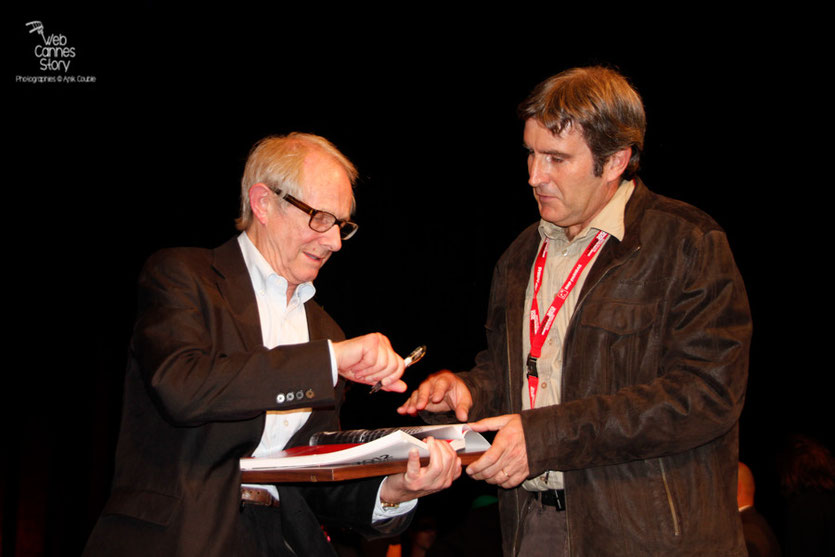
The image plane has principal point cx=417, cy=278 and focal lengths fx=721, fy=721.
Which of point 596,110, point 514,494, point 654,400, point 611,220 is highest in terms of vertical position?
point 596,110

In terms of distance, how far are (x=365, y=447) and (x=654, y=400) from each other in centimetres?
82

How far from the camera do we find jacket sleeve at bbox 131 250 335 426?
169 cm

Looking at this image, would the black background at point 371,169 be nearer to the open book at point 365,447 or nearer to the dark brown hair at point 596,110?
the dark brown hair at point 596,110

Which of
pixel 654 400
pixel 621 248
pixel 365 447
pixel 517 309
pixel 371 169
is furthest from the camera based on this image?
pixel 371 169

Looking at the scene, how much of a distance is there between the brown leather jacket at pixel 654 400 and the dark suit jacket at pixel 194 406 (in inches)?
28.3

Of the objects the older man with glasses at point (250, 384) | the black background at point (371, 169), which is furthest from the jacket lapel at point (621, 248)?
the black background at point (371, 169)

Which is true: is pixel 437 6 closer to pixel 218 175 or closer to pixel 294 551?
pixel 218 175

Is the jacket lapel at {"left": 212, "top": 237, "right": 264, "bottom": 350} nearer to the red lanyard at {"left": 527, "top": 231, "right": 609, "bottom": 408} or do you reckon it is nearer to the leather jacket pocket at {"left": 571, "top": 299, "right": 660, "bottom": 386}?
the red lanyard at {"left": 527, "top": 231, "right": 609, "bottom": 408}

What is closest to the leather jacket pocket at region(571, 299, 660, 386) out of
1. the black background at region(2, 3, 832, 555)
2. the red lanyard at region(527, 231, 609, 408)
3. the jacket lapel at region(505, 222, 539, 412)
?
the red lanyard at region(527, 231, 609, 408)

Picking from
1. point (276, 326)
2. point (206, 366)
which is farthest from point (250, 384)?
point (276, 326)

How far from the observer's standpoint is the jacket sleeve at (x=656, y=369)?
76.7 inches

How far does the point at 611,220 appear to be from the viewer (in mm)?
2322

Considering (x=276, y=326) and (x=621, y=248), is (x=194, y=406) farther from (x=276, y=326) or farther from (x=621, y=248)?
(x=621, y=248)

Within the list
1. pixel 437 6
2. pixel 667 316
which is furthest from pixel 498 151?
pixel 667 316
